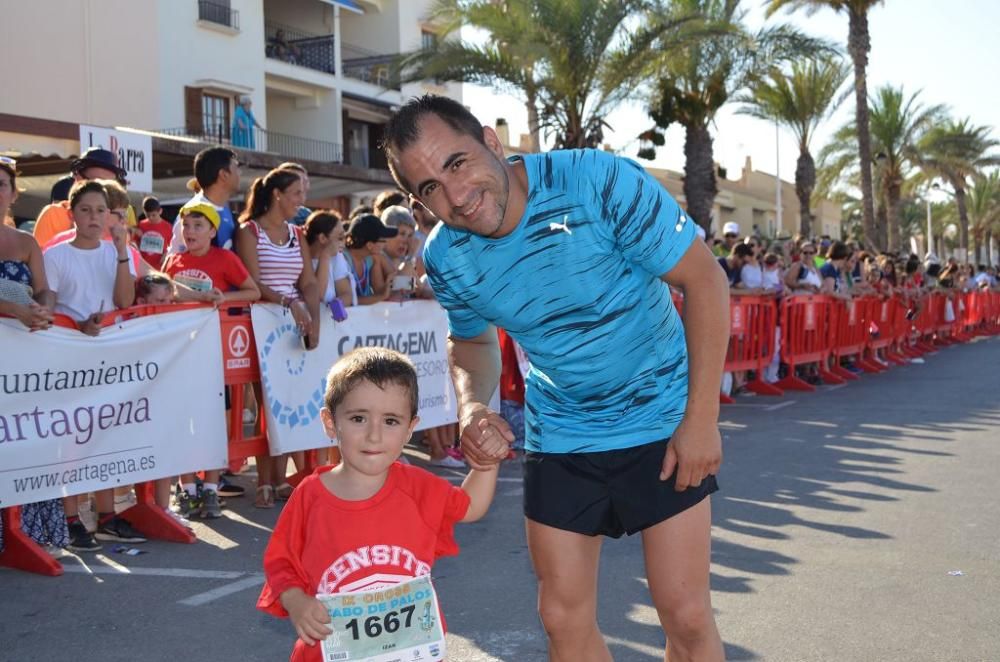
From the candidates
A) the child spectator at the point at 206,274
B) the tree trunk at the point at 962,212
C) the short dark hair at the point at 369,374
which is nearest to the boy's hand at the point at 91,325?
the child spectator at the point at 206,274

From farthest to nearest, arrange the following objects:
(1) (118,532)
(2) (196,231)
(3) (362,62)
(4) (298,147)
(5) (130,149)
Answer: (3) (362,62), (4) (298,147), (5) (130,149), (2) (196,231), (1) (118,532)

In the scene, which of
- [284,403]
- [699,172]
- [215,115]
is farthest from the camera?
[215,115]

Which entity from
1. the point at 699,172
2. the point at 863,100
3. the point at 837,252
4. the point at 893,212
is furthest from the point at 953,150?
the point at 837,252

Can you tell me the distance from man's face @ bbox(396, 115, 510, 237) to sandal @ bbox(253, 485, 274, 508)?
503 cm

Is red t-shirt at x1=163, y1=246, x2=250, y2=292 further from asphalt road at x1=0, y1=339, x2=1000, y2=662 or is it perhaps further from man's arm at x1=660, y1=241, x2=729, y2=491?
man's arm at x1=660, y1=241, x2=729, y2=491

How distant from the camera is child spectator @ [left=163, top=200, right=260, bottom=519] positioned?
732 cm

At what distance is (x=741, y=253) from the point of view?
48.0 feet

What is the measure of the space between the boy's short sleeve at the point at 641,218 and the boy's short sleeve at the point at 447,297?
19.3 inches

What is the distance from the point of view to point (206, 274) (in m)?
7.52

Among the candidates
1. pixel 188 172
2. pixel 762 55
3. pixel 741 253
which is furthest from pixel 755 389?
pixel 762 55

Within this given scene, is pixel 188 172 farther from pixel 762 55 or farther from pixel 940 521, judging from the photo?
pixel 940 521

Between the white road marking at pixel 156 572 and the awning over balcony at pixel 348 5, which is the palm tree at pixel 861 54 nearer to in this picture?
the awning over balcony at pixel 348 5

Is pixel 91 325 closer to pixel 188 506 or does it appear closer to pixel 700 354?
pixel 188 506

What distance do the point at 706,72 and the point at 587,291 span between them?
23.8 metres
